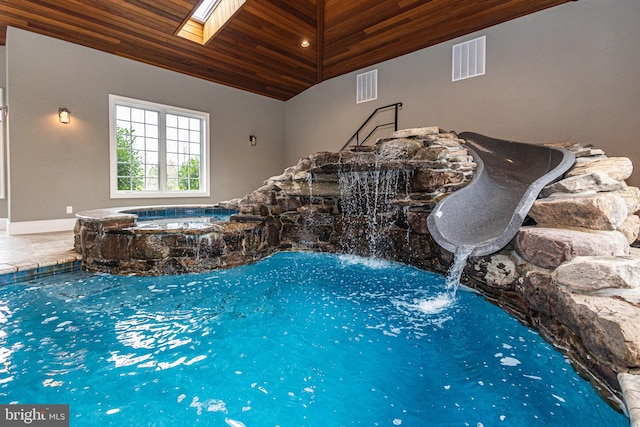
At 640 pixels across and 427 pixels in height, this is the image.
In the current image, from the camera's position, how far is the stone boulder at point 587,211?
1.85 meters

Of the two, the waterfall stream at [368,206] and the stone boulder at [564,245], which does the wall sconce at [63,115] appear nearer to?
the waterfall stream at [368,206]

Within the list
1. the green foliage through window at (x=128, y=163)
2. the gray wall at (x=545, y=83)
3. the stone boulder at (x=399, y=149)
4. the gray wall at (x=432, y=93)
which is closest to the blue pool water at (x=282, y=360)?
the stone boulder at (x=399, y=149)

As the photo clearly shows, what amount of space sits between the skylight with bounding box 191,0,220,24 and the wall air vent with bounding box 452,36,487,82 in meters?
4.06

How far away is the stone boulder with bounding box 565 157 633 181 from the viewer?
2.44 meters

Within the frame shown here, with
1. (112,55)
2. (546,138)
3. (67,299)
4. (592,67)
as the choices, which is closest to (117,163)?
(112,55)

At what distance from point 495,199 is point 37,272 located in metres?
4.33

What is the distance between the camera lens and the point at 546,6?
13.7 ft

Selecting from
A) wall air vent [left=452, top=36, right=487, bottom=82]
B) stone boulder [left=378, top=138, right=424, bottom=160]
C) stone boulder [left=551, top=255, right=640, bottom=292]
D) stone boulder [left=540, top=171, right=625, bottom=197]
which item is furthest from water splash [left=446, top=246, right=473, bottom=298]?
wall air vent [left=452, top=36, right=487, bottom=82]

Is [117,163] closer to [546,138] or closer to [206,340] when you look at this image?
[206,340]

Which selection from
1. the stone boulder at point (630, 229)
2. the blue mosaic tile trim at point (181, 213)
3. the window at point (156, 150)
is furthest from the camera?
the window at point (156, 150)

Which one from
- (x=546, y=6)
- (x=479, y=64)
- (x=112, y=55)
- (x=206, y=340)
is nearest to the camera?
(x=206, y=340)

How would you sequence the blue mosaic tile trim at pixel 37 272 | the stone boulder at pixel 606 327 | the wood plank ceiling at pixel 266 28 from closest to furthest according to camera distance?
1. the stone boulder at pixel 606 327
2. the blue mosaic tile trim at pixel 37 272
3. the wood plank ceiling at pixel 266 28

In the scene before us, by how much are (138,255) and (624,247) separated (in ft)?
12.3

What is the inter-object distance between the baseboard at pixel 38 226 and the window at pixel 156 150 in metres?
0.84
